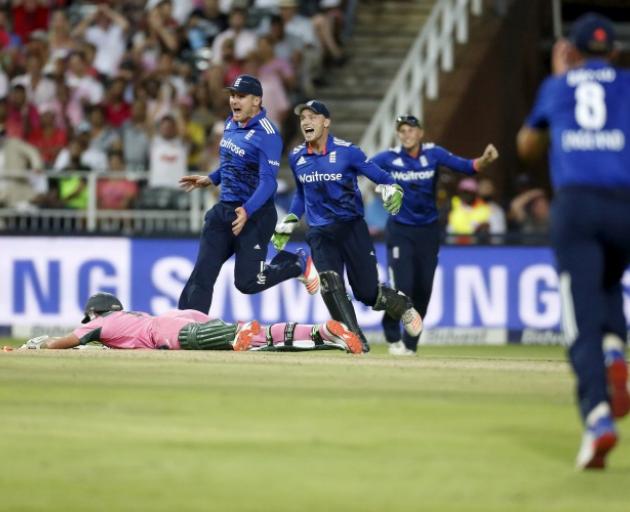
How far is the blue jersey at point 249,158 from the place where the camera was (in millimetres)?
14477

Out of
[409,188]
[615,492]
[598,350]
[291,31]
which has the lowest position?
[615,492]

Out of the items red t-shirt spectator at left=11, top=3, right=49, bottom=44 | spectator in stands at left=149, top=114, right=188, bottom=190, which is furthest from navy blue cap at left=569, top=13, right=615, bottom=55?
red t-shirt spectator at left=11, top=3, right=49, bottom=44

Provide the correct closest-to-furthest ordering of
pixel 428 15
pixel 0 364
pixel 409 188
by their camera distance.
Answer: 1. pixel 0 364
2. pixel 409 188
3. pixel 428 15

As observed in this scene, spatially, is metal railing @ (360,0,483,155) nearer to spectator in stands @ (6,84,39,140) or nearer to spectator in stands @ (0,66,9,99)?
spectator in stands @ (6,84,39,140)

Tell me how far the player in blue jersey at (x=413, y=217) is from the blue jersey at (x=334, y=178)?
1.65 meters

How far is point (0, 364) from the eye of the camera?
1258 centimetres

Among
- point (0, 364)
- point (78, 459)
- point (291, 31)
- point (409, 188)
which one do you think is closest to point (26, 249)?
point (291, 31)

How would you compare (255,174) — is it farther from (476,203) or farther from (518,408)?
(476,203)

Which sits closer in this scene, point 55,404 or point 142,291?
point 55,404

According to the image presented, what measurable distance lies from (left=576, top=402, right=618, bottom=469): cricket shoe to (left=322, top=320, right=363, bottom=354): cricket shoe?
619 centimetres

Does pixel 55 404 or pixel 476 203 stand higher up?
pixel 476 203

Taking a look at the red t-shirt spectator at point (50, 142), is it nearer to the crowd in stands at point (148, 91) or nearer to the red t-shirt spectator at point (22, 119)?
the crowd in stands at point (148, 91)

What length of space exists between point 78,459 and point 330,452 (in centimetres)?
129

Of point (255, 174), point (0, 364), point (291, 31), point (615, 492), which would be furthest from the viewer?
point (291, 31)
